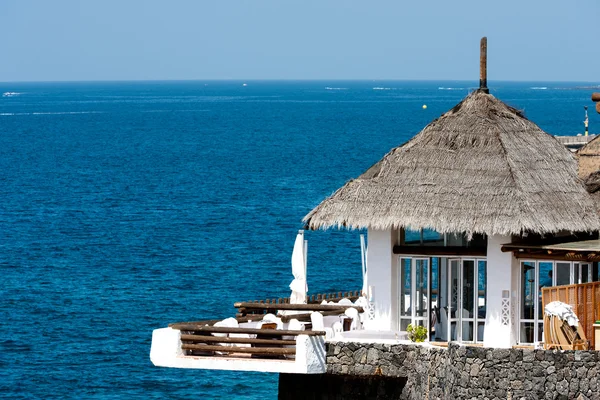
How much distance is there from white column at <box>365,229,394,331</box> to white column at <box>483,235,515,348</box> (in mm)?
1792

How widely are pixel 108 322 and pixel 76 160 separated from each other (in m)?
76.3

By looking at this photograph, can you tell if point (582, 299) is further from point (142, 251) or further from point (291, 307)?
point (142, 251)

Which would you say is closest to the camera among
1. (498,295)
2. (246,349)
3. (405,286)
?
(246,349)

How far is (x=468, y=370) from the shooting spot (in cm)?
2180

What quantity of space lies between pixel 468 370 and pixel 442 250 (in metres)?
2.91

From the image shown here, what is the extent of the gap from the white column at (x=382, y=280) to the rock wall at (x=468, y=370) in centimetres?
162

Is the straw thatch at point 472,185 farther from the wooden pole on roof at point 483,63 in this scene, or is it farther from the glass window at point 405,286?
the glass window at point 405,286

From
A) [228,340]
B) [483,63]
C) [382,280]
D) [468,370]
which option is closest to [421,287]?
[382,280]

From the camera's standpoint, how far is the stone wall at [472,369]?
21203mm

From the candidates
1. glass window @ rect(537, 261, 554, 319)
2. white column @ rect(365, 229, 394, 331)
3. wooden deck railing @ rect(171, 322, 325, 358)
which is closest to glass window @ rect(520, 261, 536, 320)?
glass window @ rect(537, 261, 554, 319)

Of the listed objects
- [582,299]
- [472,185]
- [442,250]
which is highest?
[472,185]

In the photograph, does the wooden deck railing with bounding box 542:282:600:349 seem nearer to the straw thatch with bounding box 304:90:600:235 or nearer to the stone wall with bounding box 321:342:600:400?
the straw thatch with bounding box 304:90:600:235

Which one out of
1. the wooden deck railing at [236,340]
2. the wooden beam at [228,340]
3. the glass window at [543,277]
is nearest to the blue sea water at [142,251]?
the glass window at [543,277]

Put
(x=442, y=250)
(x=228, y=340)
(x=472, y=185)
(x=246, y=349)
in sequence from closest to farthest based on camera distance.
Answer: (x=246, y=349)
(x=228, y=340)
(x=472, y=185)
(x=442, y=250)
